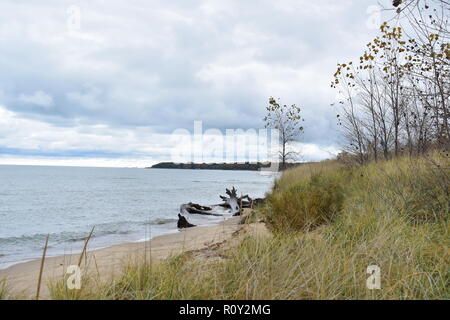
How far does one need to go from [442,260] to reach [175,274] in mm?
2828

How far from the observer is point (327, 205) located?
263 inches

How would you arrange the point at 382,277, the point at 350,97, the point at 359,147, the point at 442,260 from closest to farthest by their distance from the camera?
1. the point at 382,277
2. the point at 442,260
3. the point at 350,97
4. the point at 359,147

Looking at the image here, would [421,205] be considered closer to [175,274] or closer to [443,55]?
[443,55]

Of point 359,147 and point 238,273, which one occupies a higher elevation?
point 359,147

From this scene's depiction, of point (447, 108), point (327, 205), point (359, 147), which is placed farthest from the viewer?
point (359, 147)

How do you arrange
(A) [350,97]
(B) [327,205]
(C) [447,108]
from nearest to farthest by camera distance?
(C) [447,108] < (B) [327,205] < (A) [350,97]
